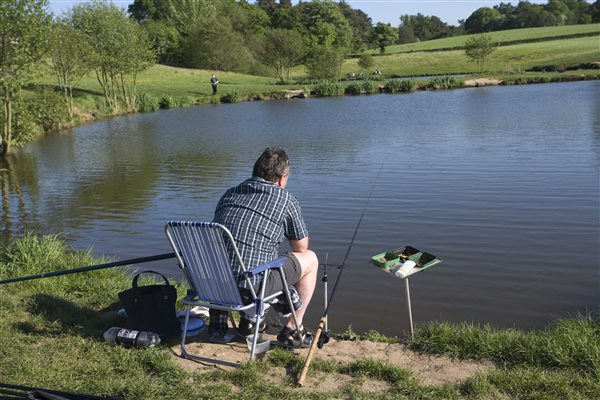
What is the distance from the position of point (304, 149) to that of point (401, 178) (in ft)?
20.6

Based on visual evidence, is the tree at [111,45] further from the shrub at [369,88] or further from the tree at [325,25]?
the tree at [325,25]

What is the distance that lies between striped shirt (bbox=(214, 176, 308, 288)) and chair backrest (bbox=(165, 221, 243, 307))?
0.39ft

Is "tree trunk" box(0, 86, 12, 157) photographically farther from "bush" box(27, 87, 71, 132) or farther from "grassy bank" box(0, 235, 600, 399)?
"grassy bank" box(0, 235, 600, 399)

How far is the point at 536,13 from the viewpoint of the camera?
11844 centimetres

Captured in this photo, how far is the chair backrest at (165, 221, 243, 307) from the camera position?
4.48 metres

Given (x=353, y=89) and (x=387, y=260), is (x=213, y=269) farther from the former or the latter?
(x=353, y=89)

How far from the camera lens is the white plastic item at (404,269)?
5059 millimetres

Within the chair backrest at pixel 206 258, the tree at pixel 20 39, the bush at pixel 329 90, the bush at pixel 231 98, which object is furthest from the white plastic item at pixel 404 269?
the bush at pixel 329 90

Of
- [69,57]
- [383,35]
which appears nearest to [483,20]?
[383,35]

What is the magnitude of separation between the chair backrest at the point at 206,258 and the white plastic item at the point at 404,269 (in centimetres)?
130

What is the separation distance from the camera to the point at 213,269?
461 cm

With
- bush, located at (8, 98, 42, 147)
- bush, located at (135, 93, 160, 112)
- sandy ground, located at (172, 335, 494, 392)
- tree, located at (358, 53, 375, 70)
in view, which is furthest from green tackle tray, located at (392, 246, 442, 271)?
tree, located at (358, 53, 375, 70)

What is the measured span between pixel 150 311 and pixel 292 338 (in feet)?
3.79

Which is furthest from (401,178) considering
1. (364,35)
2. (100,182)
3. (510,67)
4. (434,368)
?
(364,35)
